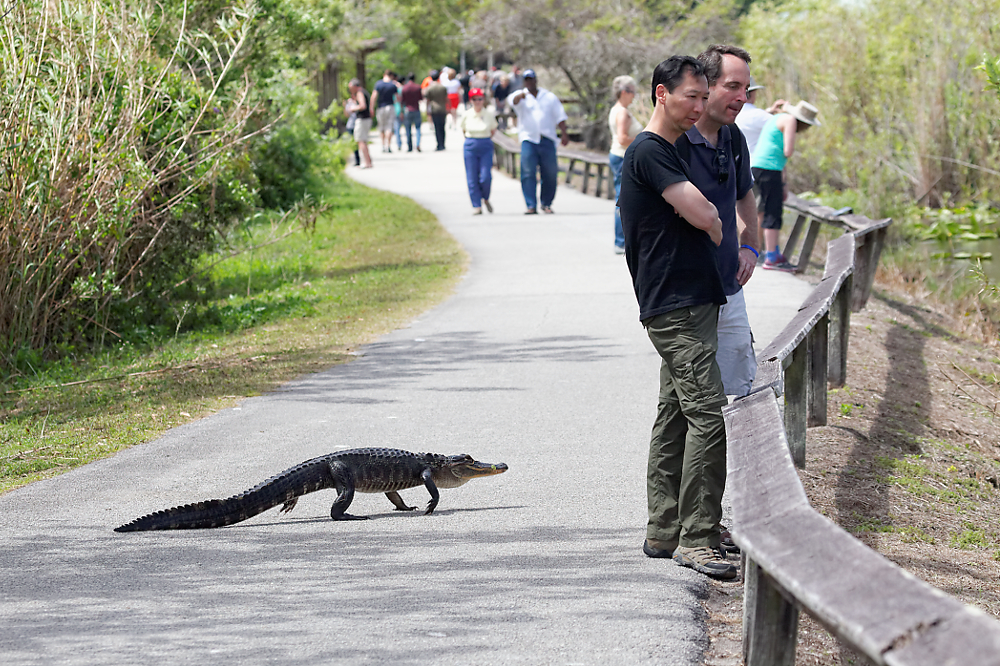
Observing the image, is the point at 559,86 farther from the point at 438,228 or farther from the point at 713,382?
the point at 713,382

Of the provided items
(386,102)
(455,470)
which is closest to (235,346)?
(455,470)

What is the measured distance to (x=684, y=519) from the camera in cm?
483

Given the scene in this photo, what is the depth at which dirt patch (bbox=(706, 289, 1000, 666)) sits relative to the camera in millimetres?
4867

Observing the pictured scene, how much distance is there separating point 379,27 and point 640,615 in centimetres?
4723

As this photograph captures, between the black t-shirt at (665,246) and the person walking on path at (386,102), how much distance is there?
2648cm

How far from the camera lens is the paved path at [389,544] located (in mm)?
3980

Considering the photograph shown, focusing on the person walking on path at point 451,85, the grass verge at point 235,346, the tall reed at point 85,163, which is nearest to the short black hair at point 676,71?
the grass verge at point 235,346

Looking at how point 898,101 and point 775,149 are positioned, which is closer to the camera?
point 775,149

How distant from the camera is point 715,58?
5027mm

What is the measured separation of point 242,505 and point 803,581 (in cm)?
302

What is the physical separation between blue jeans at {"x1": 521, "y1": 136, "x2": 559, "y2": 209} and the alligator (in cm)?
1237

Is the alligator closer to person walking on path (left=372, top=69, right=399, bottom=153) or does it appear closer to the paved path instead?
the paved path

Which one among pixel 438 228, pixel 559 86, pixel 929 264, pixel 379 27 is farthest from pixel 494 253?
pixel 379 27

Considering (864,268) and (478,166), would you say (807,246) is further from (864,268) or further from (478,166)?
(478,166)
